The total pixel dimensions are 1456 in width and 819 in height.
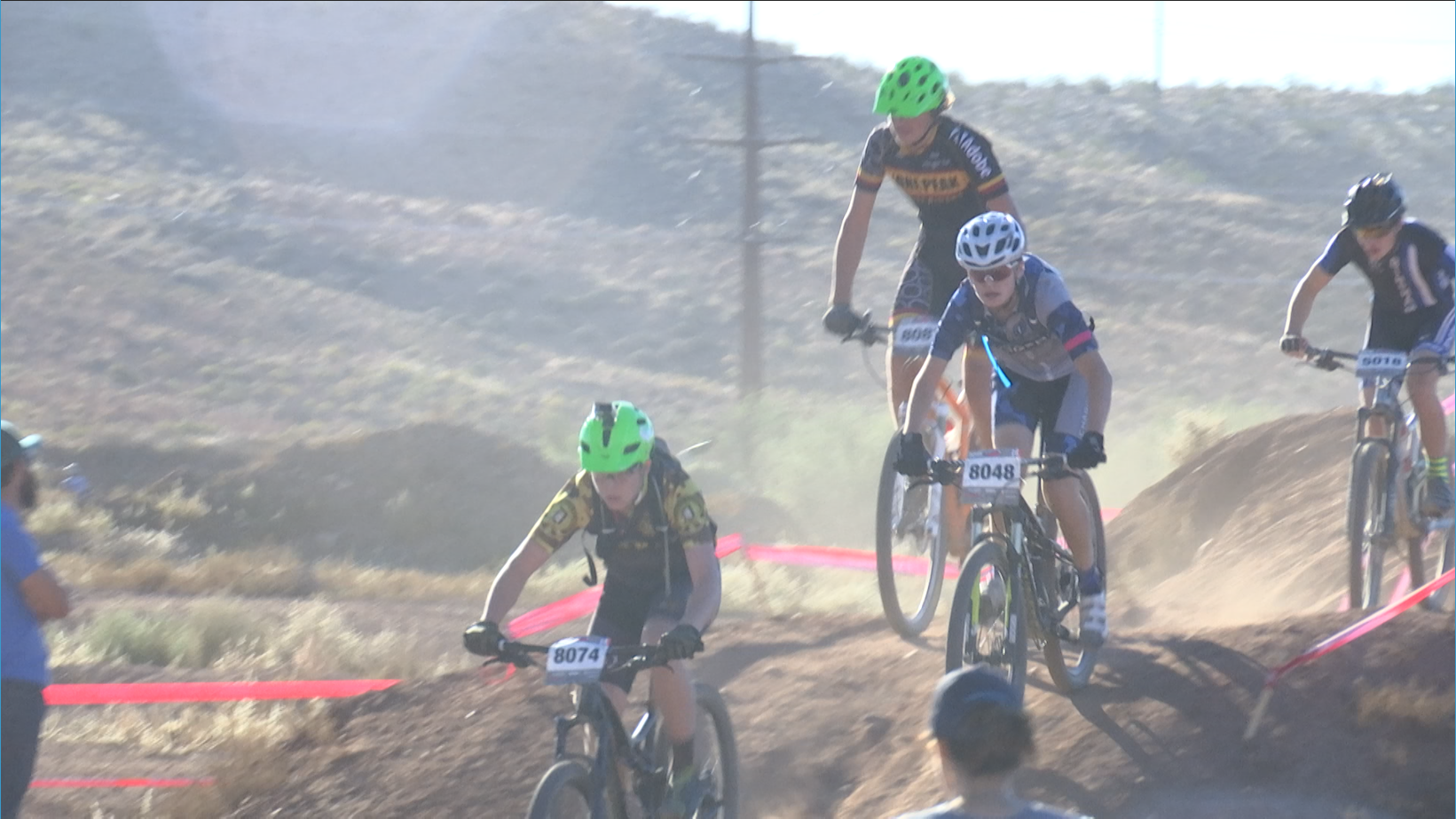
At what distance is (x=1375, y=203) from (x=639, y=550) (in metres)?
3.93

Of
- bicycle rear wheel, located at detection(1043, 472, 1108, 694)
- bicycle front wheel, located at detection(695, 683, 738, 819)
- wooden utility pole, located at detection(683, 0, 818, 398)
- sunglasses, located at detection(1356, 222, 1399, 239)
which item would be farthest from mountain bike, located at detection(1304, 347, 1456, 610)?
wooden utility pole, located at detection(683, 0, 818, 398)

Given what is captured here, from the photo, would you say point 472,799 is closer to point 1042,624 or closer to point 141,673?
point 1042,624

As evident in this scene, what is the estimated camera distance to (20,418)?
31891mm

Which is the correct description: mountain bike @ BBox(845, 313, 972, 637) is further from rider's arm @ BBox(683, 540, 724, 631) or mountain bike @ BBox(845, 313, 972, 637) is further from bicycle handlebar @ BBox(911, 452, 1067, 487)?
rider's arm @ BBox(683, 540, 724, 631)

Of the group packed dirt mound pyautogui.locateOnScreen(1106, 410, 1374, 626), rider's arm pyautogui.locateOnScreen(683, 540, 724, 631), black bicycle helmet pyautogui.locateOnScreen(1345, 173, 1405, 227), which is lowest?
packed dirt mound pyautogui.locateOnScreen(1106, 410, 1374, 626)

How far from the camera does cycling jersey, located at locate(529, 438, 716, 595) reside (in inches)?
240

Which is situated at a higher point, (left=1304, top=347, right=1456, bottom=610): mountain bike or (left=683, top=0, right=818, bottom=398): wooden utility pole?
(left=683, top=0, right=818, bottom=398): wooden utility pole

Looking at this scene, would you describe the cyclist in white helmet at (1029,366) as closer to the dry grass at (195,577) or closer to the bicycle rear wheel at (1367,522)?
the bicycle rear wheel at (1367,522)

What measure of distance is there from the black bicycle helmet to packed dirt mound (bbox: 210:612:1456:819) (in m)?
1.90

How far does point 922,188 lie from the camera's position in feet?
25.5

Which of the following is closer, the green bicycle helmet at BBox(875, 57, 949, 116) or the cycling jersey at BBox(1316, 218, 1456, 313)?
the green bicycle helmet at BBox(875, 57, 949, 116)

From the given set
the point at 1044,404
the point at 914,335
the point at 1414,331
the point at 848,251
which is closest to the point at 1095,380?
the point at 1044,404

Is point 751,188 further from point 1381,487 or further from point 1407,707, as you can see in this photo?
point 1407,707

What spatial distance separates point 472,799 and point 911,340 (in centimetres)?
293
